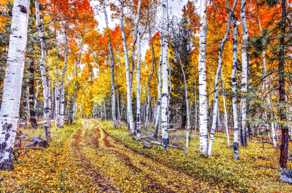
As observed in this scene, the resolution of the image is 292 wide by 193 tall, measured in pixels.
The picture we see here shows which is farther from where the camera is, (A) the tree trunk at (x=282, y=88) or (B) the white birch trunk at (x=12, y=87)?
(A) the tree trunk at (x=282, y=88)

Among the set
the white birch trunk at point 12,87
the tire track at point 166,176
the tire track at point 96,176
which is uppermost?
the white birch trunk at point 12,87

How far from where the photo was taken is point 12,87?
21.6 ft

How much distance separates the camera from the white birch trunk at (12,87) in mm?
6535

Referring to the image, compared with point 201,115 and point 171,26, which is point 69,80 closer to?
point 171,26

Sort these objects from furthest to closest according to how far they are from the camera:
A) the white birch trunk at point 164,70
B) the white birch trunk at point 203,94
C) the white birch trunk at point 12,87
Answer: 1. the white birch trunk at point 164,70
2. the white birch trunk at point 203,94
3. the white birch trunk at point 12,87

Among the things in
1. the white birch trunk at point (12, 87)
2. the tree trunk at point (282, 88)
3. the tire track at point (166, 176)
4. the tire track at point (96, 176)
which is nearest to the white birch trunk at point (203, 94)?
the tire track at point (166, 176)

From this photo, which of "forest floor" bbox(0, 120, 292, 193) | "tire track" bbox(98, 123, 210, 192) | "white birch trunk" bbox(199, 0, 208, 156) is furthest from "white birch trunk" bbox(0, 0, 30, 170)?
"white birch trunk" bbox(199, 0, 208, 156)

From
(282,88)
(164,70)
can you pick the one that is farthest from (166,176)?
(164,70)

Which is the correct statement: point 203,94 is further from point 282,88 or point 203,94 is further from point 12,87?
point 12,87

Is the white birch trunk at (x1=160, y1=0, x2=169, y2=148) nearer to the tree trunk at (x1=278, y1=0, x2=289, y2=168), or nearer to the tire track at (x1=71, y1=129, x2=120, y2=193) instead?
the tire track at (x1=71, y1=129, x2=120, y2=193)

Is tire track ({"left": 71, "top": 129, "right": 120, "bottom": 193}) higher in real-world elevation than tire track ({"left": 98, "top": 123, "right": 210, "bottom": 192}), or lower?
higher

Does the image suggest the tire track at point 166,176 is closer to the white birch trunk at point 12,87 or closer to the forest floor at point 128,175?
the forest floor at point 128,175

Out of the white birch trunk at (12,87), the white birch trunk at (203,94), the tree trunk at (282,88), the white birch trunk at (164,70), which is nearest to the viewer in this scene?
the white birch trunk at (12,87)

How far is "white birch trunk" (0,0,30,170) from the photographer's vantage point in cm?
654
